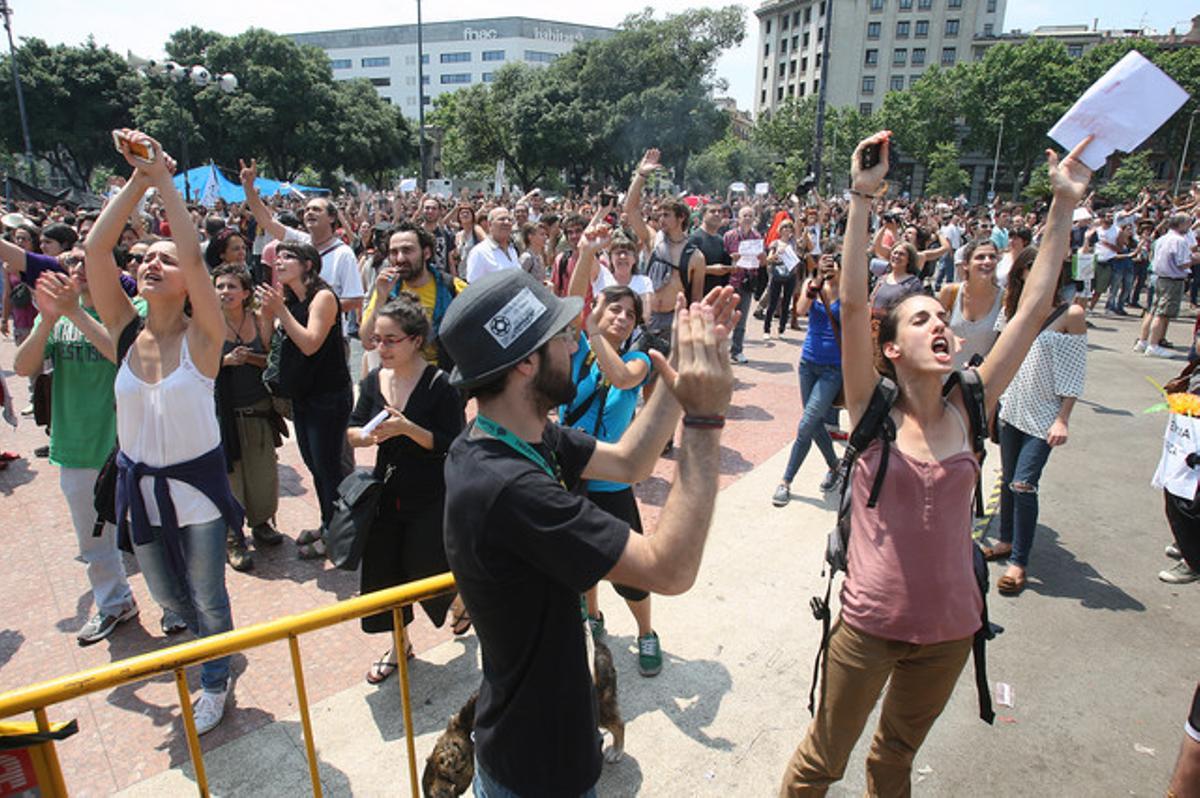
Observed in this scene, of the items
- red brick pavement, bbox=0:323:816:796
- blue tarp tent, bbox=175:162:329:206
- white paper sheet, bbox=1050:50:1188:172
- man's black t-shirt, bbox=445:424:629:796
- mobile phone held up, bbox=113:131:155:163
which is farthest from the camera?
blue tarp tent, bbox=175:162:329:206

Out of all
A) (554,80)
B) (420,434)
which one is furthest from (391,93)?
(420,434)

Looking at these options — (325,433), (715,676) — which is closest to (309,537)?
(325,433)

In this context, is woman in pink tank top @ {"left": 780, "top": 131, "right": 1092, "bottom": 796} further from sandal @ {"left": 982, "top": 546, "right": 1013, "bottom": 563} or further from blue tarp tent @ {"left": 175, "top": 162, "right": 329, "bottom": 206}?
blue tarp tent @ {"left": 175, "top": 162, "right": 329, "bottom": 206}

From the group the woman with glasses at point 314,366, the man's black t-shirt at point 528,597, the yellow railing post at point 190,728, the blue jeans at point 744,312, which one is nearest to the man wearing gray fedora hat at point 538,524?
the man's black t-shirt at point 528,597

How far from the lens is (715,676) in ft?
11.8

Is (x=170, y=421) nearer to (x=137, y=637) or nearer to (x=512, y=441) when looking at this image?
(x=137, y=637)

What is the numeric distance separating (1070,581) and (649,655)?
3099mm

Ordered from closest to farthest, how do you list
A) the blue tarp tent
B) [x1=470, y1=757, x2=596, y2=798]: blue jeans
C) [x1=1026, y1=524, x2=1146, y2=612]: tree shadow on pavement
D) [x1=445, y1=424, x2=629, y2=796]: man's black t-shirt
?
[x1=445, y1=424, x2=629, y2=796]: man's black t-shirt, [x1=470, y1=757, x2=596, y2=798]: blue jeans, [x1=1026, y1=524, x2=1146, y2=612]: tree shadow on pavement, the blue tarp tent

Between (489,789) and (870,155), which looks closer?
(489,789)

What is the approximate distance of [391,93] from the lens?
10569 centimetres

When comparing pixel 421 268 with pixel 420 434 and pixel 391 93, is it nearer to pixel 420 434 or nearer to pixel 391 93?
pixel 420 434

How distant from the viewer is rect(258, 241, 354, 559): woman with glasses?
429cm

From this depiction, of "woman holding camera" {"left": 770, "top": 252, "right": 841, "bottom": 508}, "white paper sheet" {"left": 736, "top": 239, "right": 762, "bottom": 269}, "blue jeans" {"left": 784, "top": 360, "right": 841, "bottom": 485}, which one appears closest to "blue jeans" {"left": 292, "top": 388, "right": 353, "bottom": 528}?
"woman holding camera" {"left": 770, "top": 252, "right": 841, "bottom": 508}

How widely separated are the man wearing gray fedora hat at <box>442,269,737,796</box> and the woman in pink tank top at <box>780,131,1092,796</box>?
1.00m
